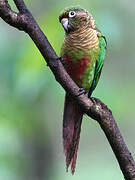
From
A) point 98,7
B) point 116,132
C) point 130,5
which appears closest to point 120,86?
point 130,5

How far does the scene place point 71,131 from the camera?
3.16 meters

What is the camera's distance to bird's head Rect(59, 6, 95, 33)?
12.1 feet

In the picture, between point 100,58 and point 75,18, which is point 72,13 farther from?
point 100,58

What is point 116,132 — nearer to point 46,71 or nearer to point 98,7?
point 46,71

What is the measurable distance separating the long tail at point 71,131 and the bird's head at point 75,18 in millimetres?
627

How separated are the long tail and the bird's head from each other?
2.06ft

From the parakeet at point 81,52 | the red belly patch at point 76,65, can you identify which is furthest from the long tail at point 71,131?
the red belly patch at point 76,65

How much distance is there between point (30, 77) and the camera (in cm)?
345

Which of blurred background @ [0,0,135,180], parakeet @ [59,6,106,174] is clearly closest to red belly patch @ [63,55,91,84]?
parakeet @ [59,6,106,174]

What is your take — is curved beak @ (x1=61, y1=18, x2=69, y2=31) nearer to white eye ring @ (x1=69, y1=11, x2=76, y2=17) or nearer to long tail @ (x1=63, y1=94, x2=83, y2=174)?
white eye ring @ (x1=69, y1=11, x2=76, y2=17)

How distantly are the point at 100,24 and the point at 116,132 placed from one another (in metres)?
1.40

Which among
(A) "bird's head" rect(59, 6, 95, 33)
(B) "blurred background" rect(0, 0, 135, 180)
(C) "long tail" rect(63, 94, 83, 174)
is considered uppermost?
(A) "bird's head" rect(59, 6, 95, 33)

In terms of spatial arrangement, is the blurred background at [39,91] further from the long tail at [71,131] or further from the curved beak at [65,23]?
the long tail at [71,131]

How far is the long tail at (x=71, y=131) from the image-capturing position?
3.01 metres
